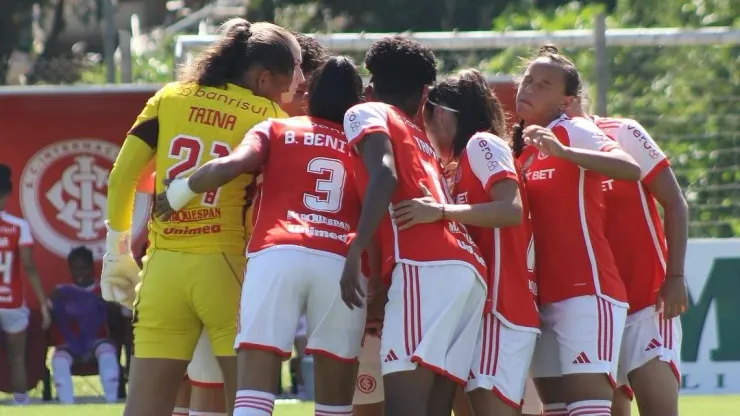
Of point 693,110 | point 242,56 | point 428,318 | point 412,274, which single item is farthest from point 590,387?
point 693,110

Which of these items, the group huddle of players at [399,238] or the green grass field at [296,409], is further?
the green grass field at [296,409]

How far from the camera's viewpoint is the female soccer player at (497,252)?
550 cm

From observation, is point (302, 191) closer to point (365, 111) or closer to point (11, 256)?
point (365, 111)

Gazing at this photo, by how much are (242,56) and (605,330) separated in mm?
1909

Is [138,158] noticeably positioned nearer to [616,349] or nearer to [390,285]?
[390,285]

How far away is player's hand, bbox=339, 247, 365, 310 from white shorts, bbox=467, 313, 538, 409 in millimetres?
581

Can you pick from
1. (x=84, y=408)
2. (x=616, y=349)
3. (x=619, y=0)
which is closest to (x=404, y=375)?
(x=616, y=349)

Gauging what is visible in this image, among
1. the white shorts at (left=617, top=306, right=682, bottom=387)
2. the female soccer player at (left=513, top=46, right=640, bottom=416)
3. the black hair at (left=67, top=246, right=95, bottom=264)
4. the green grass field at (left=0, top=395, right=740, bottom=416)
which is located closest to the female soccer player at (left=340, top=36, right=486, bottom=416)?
the female soccer player at (left=513, top=46, right=640, bottom=416)

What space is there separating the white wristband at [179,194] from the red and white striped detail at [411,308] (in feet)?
3.09

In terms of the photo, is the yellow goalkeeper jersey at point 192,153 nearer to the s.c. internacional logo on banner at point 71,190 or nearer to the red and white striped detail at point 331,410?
the red and white striped detail at point 331,410

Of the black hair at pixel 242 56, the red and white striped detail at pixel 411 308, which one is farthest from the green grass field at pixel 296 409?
the red and white striped detail at pixel 411 308

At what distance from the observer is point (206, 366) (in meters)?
6.39

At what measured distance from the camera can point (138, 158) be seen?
19.7 ft

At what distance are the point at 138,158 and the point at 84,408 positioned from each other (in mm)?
4641
